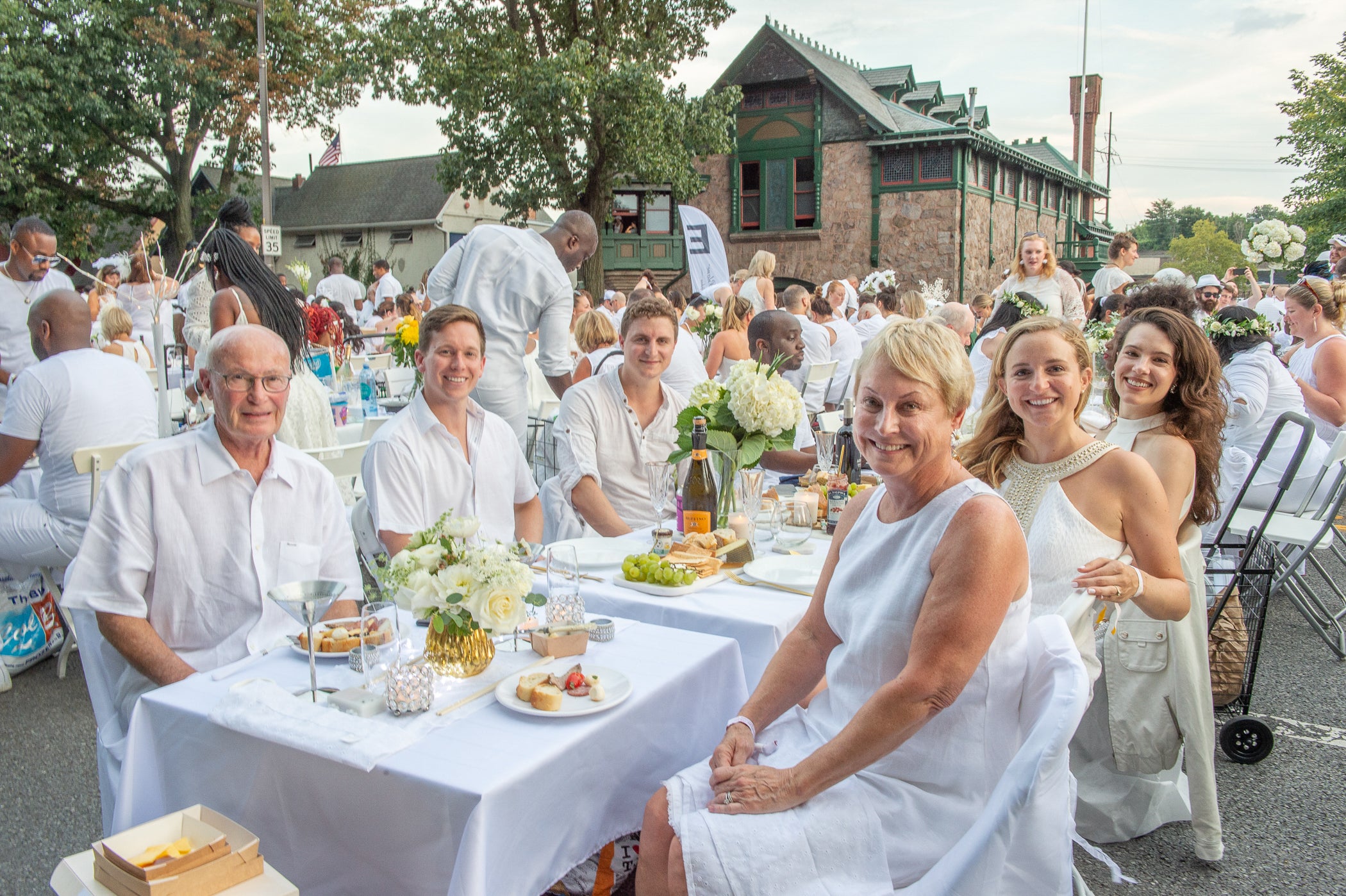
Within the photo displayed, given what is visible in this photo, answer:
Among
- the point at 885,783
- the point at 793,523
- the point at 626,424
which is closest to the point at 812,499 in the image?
the point at 793,523

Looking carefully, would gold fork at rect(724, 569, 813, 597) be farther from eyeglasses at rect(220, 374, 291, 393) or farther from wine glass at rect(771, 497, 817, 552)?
eyeglasses at rect(220, 374, 291, 393)

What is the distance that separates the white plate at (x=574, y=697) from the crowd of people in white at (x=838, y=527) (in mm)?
213

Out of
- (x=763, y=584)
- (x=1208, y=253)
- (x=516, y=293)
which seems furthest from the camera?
(x=1208, y=253)

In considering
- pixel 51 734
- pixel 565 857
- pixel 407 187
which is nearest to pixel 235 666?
pixel 565 857

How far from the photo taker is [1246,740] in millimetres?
3406

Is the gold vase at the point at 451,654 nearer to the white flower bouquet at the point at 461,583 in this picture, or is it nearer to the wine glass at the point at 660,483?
the white flower bouquet at the point at 461,583

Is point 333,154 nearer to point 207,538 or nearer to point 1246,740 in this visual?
point 207,538

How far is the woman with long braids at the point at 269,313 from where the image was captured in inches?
159

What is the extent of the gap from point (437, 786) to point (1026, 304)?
5.97m

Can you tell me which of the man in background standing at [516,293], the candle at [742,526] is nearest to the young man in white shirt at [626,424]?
the candle at [742,526]

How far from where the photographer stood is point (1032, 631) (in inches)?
70.6

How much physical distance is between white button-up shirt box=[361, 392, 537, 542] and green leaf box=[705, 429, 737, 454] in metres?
0.73

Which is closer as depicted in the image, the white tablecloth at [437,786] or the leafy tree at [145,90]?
the white tablecloth at [437,786]

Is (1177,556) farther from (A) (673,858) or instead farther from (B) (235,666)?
(B) (235,666)
